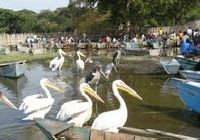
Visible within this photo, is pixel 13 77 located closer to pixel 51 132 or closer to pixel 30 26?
pixel 51 132

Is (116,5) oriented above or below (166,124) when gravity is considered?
above

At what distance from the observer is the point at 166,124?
14.7 metres

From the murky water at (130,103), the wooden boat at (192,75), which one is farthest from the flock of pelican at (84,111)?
the wooden boat at (192,75)

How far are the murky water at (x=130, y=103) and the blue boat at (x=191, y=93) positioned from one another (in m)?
0.52

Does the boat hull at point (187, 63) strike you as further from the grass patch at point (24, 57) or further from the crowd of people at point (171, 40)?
the grass patch at point (24, 57)

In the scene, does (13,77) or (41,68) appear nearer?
(13,77)

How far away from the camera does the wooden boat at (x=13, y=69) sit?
26859 mm

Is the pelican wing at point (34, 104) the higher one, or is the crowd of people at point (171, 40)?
the crowd of people at point (171, 40)

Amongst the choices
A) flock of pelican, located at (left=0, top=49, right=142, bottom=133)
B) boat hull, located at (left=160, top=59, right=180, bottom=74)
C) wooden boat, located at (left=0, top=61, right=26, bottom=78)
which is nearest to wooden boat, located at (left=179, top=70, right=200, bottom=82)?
boat hull, located at (left=160, top=59, right=180, bottom=74)

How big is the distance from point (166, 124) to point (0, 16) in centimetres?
7593

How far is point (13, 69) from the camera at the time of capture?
26.9 m

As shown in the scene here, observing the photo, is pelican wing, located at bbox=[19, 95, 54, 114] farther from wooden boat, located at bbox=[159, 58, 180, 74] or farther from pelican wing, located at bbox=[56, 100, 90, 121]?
wooden boat, located at bbox=[159, 58, 180, 74]

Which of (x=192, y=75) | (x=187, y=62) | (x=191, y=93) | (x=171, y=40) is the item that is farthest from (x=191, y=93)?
(x=171, y=40)

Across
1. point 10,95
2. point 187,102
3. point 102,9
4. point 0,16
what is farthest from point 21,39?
point 187,102
